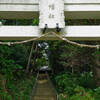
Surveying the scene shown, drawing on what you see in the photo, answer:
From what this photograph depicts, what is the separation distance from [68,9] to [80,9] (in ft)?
0.91

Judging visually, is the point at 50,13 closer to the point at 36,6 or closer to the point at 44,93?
the point at 36,6

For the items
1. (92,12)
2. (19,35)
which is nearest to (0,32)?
(19,35)

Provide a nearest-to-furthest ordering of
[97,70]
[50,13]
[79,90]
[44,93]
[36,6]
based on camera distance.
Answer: [50,13] → [36,6] → [79,90] → [97,70] → [44,93]

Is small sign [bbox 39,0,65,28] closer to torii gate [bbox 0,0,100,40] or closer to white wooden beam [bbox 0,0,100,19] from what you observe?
torii gate [bbox 0,0,100,40]

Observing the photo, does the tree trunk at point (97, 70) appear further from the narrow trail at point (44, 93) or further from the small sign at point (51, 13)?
the small sign at point (51, 13)

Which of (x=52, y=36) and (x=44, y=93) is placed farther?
(x=44, y=93)

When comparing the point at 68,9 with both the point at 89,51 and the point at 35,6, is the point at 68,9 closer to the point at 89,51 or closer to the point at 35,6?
the point at 35,6

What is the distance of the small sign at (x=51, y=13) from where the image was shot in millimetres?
3865

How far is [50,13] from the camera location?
3932 millimetres

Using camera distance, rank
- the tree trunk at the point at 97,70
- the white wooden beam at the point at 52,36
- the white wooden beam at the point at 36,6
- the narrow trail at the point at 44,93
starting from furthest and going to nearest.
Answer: the narrow trail at the point at 44,93, the tree trunk at the point at 97,70, the white wooden beam at the point at 36,6, the white wooden beam at the point at 52,36

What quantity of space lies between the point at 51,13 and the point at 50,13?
2 centimetres

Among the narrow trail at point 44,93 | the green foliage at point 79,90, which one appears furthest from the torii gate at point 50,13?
the narrow trail at point 44,93

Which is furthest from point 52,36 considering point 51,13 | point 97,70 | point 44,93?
point 44,93

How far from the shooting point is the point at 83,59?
40.0ft
